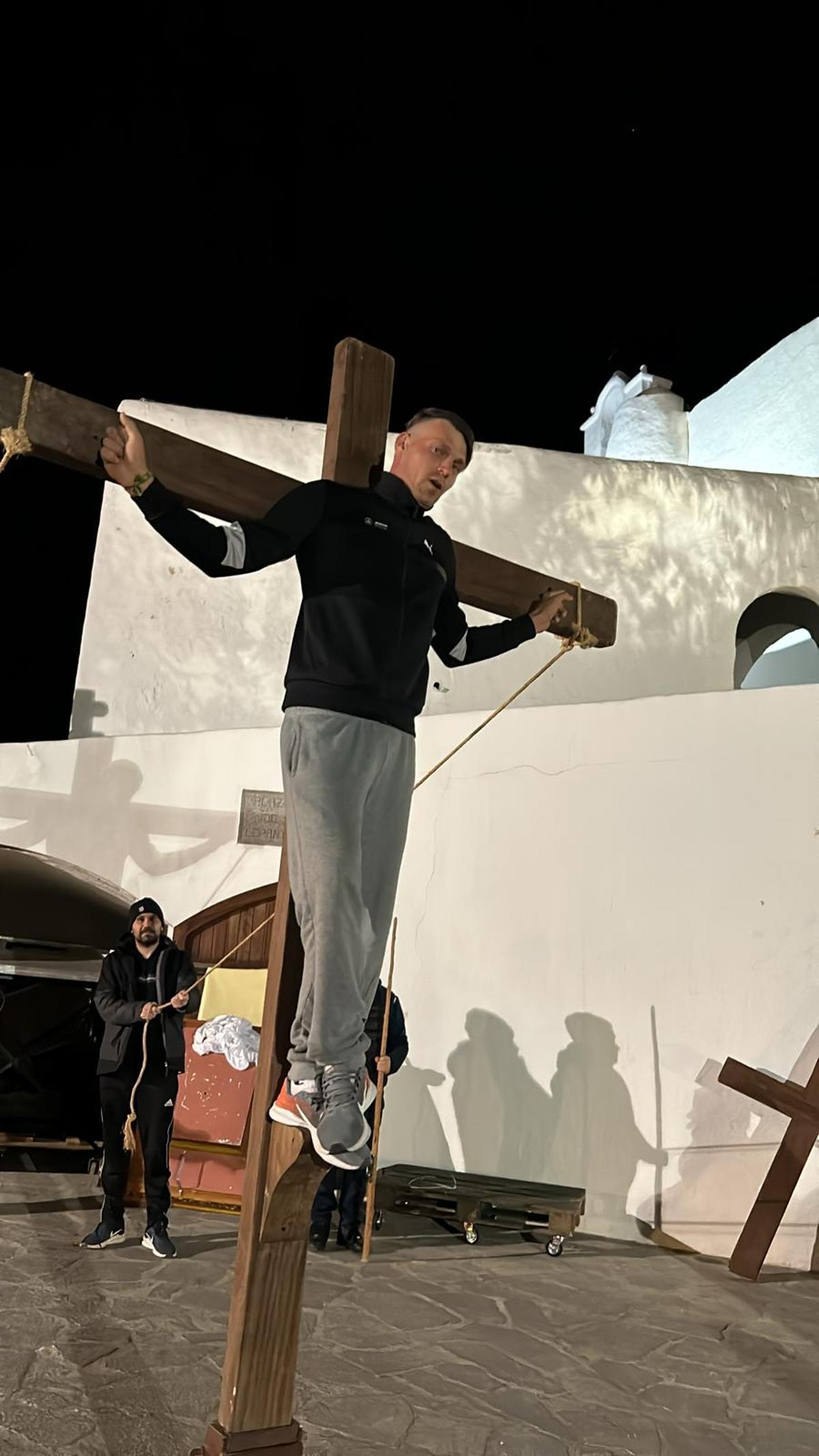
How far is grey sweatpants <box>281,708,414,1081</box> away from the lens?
227 centimetres

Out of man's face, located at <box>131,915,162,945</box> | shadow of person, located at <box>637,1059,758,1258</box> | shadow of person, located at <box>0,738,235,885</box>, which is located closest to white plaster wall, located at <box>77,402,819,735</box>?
shadow of person, located at <box>0,738,235,885</box>

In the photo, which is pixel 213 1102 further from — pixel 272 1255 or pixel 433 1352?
pixel 272 1255

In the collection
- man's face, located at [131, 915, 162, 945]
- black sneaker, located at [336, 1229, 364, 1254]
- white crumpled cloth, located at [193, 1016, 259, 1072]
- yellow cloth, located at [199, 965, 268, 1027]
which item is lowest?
black sneaker, located at [336, 1229, 364, 1254]

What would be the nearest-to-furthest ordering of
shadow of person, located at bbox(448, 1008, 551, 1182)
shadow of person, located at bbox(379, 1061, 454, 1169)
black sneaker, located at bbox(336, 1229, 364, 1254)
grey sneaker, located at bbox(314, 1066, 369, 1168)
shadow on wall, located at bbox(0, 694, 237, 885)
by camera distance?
grey sneaker, located at bbox(314, 1066, 369, 1168) → black sneaker, located at bbox(336, 1229, 364, 1254) → shadow of person, located at bbox(448, 1008, 551, 1182) → shadow of person, located at bbox(379, 1061, 454, 1169) → shadow on wall, located at bbox(0, 694, 237, 885)

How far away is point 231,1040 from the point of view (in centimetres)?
683

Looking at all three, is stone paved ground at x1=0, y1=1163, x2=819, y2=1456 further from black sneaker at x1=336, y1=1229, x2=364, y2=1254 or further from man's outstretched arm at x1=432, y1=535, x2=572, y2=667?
man's outstretched arm at x1=432, y1=535, x2=572, y2=667

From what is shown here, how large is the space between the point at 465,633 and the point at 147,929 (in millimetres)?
3646

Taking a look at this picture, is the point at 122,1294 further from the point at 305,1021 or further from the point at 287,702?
the point at 287,702

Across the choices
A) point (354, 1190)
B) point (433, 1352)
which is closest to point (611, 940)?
point (354, 1190)

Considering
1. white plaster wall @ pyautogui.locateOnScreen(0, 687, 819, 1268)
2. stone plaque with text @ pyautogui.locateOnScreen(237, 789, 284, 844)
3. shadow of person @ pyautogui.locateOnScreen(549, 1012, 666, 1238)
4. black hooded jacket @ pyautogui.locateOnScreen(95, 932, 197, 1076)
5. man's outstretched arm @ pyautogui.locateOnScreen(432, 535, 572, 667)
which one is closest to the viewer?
man's outstretched arm @ pyautogui.locateOnScreen(432, 535, 572, 667)

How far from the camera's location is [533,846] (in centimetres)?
711

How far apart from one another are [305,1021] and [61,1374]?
87.1 inches

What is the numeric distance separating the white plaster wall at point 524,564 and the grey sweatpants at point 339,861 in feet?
22.7

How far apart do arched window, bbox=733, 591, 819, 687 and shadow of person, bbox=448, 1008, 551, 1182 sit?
21.1 ft
